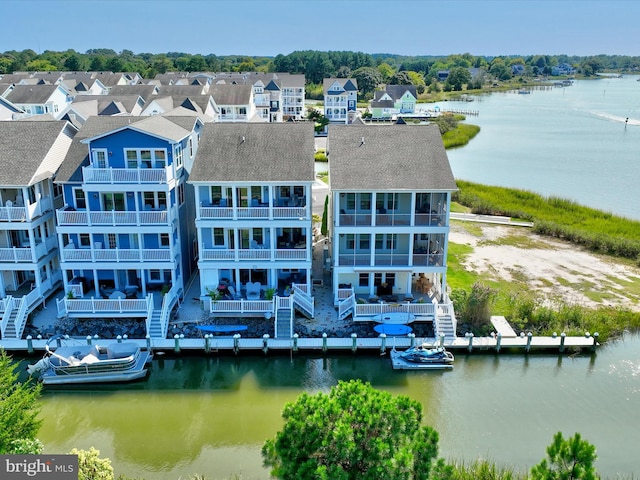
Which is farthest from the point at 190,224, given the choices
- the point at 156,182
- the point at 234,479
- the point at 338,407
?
the point at 338,407

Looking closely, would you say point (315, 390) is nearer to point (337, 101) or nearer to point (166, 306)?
point (166, 306)

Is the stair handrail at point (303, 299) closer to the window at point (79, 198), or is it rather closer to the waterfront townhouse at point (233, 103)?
the window at point (79, 198)

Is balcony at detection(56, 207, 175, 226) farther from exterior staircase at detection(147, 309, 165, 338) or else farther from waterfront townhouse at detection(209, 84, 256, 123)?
waterfront townhouse at detection(209, 84, 256, 123)

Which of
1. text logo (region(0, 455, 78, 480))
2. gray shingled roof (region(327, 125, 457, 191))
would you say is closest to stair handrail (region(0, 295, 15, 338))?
text logo (region(0, 455, 78, 480))

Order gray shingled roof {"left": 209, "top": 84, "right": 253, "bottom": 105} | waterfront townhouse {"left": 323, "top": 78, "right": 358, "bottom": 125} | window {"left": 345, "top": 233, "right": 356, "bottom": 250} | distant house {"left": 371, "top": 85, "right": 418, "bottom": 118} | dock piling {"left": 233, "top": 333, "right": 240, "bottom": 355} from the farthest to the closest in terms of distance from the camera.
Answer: distant house {"left": 371, "top": 85, "right": 418, "bottom": 118} < waterfront townhouse {"left": 323, "top": 78, "right": 358, "bottom": 125} < gray shingled roof {"left": 209, "top": 84, "right": 253, "bottom": 105} < window {"left": 345, "top": 233, "right": 356, "bottom": 250} < dock piling {"left": 233, "top": 333, "right": 240, "bottom": 355}

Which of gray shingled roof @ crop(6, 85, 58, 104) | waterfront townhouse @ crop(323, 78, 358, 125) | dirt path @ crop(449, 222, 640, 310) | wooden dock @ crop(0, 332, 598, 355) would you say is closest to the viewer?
wooden dock @ crop(0, 332, 598, 355)

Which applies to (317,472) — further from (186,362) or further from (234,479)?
(186,362)

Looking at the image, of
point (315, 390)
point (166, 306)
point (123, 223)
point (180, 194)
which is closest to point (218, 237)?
point (180, 194)
